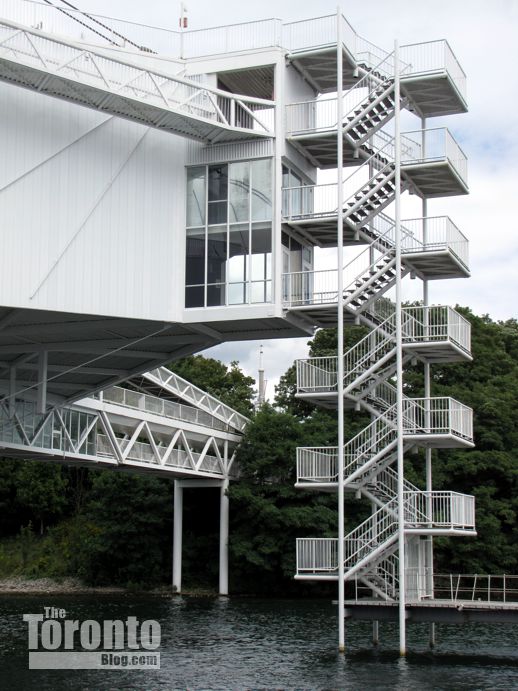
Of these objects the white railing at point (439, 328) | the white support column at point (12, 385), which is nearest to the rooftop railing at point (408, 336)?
the white railing at point (439, 328)

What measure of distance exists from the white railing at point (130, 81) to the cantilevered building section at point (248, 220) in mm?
95

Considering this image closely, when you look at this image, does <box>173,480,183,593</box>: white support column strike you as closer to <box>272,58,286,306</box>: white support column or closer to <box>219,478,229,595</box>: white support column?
<box>219,478,229,595</box>: white support column

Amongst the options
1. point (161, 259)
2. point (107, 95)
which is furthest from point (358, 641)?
point (107, 95)

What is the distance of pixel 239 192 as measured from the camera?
42125 mm

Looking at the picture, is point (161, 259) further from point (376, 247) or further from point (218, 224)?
point (376, 247)

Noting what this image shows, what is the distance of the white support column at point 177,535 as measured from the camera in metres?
85.4

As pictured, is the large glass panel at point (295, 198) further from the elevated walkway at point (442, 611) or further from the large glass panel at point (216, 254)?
the elevated walkway at point (442, 611)

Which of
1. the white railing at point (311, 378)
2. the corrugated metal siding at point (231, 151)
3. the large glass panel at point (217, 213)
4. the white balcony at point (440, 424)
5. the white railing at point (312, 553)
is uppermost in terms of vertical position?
the corrugated metal siding at point (231, 151)

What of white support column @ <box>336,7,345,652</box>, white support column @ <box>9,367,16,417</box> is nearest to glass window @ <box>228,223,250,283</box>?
white support column @ <box>336,7,345,652</box>

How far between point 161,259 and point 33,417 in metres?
19.6

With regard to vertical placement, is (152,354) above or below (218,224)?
below

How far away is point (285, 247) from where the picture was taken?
42625 mm

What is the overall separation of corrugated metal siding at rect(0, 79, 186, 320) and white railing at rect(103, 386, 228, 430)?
2680cm

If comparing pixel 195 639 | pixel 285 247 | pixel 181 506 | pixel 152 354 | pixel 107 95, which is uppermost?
pixel 107 95
